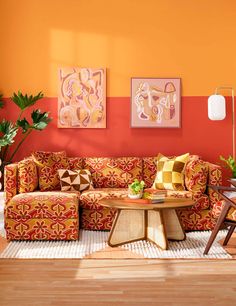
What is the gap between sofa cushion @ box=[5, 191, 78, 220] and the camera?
4488 mm

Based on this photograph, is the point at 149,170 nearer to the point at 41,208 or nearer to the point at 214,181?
the point at 214,181

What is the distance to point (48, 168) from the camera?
17.2 ft

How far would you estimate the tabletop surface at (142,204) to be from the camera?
4.15 meters

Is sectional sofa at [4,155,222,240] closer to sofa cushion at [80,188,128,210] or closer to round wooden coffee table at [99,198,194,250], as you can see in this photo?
sofa cushion at [80,188,128,210]

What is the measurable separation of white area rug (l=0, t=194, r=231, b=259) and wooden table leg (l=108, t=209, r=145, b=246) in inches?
3.0

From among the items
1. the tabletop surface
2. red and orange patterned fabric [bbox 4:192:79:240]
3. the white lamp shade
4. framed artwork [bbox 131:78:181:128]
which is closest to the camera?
the tabletop surface

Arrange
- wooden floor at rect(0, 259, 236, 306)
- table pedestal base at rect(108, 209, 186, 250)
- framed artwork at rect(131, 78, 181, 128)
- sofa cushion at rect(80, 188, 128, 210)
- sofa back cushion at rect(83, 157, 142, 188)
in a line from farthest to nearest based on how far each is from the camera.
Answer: framed artwork at rect(131, 78, 181, 128) → sofa back cushion at rect(83, 157, 142, 188) → sofa cushion at rect(80, 188, 128, 210) → table pedestal base at rect(108, 209, 186, 250) → wooden floor at rect(0, 259, 236, 306)

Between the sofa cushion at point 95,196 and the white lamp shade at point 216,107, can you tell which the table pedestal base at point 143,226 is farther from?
the white lamp shade at point 216,107

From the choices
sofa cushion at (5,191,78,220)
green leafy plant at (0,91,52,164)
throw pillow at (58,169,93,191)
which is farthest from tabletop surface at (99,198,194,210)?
green leafy plant at (0,91,52,164)

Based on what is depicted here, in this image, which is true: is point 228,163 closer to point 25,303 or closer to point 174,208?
point 174,208

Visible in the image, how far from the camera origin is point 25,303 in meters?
2.88

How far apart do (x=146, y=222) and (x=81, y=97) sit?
82.9 inches

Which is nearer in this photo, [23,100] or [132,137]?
[23,100]

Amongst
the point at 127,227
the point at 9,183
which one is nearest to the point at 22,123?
the point at 9,183
